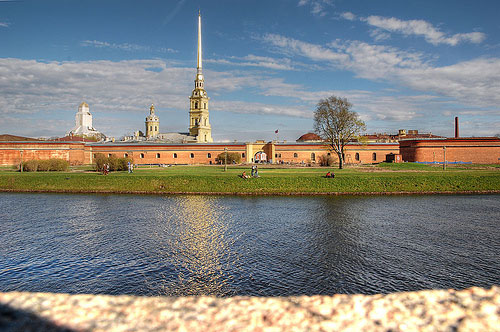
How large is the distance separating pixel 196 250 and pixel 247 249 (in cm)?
196

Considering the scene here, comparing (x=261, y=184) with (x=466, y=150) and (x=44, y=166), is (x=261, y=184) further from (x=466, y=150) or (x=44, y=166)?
(x=466, y=150)

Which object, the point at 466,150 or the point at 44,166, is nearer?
the point at 44,166

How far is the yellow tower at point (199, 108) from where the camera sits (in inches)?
3996

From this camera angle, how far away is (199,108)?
336 feet

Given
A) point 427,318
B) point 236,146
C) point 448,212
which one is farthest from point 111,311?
point 236,146

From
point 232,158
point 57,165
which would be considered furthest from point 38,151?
point 232,158

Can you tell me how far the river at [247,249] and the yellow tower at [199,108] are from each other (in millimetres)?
77384

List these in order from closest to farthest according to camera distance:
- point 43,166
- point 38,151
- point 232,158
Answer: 1. point 43,166
2. point 38,151
3. point 232,158

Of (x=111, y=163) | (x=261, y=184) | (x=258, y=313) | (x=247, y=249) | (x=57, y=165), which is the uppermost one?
(x=111, y=163)

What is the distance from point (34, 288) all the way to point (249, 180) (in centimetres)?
2522

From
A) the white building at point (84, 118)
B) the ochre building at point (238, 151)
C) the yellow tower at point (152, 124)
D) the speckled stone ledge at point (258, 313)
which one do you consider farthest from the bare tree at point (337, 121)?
the white building at point (84, 118)

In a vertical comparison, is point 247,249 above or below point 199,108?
below

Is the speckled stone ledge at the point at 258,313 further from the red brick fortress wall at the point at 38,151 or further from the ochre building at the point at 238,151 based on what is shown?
the red brick fortress wall at the point at 38,151

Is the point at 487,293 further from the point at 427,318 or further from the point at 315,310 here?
the point at 315,310
